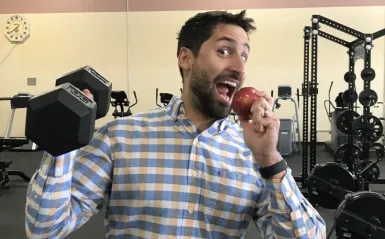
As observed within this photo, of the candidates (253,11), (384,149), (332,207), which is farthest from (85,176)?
(253,11)

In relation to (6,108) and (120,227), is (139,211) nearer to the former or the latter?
(120,227)

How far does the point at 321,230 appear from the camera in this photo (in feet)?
3.58

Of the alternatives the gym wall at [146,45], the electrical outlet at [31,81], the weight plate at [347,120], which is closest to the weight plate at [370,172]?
the weight plate at [347,120]

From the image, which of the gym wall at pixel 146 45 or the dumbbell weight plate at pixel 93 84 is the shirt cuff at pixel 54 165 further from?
the gym wall at pixel 146 45

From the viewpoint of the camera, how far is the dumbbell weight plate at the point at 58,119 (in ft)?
2.77

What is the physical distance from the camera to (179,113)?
128cm

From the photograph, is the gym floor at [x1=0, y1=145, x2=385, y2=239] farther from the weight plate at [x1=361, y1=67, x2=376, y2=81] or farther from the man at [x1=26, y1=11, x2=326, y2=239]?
the man at [x1=26, y1=11, x2=326, y2=239]

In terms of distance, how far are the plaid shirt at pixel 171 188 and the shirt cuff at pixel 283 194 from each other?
0.01 meters

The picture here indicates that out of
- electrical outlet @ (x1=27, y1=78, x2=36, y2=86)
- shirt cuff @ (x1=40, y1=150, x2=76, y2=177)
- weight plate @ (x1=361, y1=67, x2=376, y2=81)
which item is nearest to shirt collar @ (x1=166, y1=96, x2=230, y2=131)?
shirt cuff @ (x1=40, y1=150, x2=76, y2=177)

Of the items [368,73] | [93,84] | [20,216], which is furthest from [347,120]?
[93,84]

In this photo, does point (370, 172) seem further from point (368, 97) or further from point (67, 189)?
point (67, 189)

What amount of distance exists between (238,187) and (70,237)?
101 inches

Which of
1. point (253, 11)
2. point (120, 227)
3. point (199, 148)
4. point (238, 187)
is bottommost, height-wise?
point (120, 227)

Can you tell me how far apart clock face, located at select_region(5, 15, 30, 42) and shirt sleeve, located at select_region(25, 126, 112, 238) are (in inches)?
312
